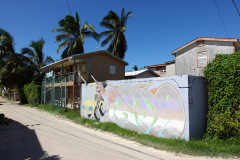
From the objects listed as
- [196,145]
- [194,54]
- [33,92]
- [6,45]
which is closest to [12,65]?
[6,45]

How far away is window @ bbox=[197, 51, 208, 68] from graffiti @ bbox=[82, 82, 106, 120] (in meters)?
11.2

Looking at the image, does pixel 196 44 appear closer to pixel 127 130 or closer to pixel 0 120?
pixel 127 130

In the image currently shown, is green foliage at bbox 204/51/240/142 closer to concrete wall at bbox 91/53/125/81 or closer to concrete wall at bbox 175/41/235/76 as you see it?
concrete wall at bbox 175/41/235/76

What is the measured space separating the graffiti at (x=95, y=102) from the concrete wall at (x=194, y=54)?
29.8 ft

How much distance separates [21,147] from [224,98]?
7088mm

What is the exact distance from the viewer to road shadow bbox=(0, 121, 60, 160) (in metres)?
5.20

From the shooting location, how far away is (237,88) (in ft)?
19.9

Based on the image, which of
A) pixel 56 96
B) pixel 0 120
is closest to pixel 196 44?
pixel 56 96

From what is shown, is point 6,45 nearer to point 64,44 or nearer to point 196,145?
point 64,44

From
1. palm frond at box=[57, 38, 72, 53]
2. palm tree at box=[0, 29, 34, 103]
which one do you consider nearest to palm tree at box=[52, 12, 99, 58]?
palm frond at box=[57, 38, 72, 53]

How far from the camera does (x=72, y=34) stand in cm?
2531

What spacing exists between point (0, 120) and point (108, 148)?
21.8 ft

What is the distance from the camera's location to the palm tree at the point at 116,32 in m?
24.9

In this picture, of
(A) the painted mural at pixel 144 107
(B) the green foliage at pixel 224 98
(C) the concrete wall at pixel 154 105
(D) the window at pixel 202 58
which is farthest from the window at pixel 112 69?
(B) the green foliage at pixel 224 98
